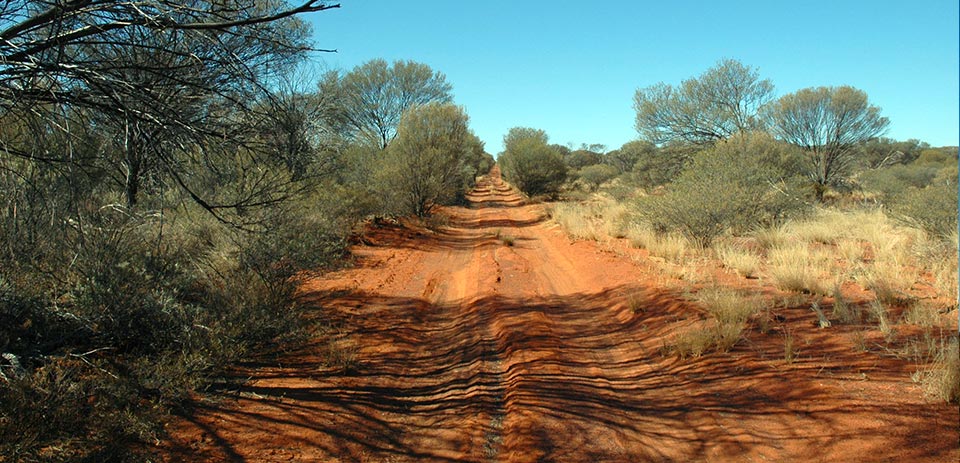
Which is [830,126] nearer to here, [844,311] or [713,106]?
[713,106]

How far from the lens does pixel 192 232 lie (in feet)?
24.0

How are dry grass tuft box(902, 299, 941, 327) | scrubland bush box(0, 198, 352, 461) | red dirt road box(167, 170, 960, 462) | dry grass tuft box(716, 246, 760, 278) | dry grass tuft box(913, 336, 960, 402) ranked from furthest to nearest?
dry grass tuft box(716, 246, 760, 278)
dry grass tuft box(902, 299, 941, 327)
dry grass tuft box(913, 336, 960, 402)
red dirt road box(167, 170, 960, 462)
scrubland bush box(0, 198, 352, 461)

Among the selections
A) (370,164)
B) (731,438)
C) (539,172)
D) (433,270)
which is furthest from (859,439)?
(539,172)

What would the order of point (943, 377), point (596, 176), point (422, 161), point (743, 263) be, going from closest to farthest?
point (943, 377) < point (743, 263) < point (422, 161) < point (596, 176)

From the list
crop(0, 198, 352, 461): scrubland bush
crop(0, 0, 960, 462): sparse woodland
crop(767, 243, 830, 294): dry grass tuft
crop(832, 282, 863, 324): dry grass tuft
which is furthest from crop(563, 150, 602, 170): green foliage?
crop(0, 198, 352, 461): scrubland bush

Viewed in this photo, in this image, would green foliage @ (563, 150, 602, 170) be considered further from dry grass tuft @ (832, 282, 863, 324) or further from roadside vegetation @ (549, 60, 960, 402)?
dry grass tuft @ (832, 282, 863, 324)

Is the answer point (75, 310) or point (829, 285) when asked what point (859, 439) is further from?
point (75, 310)

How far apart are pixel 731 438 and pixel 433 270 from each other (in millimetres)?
8628

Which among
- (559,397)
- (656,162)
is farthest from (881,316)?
(656,162)

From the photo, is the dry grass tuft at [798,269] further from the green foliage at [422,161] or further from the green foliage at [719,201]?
the green foliage at [422,161]

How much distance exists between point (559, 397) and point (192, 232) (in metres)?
5.52

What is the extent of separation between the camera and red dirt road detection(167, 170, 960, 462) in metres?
3.87

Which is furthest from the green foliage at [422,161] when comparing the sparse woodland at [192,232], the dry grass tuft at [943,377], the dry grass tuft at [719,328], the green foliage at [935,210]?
the dry grass tuft at [943,377]

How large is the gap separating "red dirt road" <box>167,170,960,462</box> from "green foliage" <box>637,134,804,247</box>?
488cm
